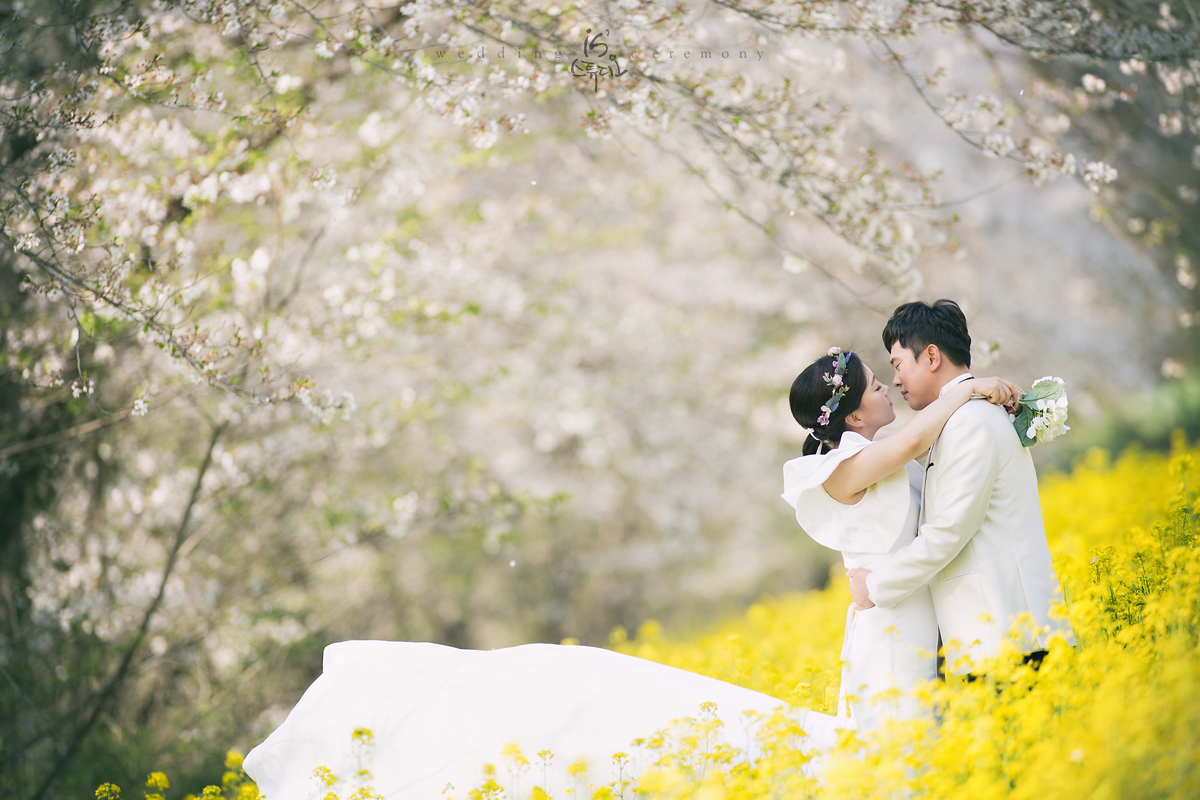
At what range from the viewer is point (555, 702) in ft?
10.7

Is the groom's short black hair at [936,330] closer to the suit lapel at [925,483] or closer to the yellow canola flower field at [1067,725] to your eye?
the suit lapel at [925,483]

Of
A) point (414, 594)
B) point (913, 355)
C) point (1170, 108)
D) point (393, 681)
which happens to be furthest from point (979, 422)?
point (414, 594)

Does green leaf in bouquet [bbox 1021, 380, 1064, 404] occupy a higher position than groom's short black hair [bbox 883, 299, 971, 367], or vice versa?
groom's short black hair [bbox 883, 299, 971, 367]

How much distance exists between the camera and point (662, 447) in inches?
385

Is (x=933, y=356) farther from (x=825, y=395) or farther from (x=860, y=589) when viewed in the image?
(x=860, y=589)

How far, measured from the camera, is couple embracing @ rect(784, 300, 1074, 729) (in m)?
2.78

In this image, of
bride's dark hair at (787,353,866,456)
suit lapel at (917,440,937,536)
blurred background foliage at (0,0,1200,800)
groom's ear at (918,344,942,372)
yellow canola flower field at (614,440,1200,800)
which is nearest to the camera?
yellow canola flower field at (614,440,1200,800)

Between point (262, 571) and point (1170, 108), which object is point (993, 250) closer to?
point (1170, 108)

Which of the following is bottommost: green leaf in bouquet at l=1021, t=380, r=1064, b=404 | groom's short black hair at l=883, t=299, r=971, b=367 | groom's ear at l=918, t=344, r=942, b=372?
green leaf in bouquet at l=1021, t=380, r=1064, b=404

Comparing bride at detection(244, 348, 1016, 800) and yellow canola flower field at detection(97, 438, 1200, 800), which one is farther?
bride at detection(244, 348, 1016, 800)

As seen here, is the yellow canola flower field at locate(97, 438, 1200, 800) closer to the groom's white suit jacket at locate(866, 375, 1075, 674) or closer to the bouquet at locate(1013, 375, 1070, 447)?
the groom's white suit jacket at locate(866, 375, 1075, 674)

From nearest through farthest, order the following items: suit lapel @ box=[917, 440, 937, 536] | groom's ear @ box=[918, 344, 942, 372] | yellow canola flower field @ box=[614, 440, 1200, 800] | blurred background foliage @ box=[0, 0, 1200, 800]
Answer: yellow canola flower field @ box=[614, 440, 1200, 800]
suit lapel @ box=[917, 440, 937, 536]
groom's ear @ box=[918, 344, 942, 372]
blurred background foliage @ box=[0, 0, 1200, 800]

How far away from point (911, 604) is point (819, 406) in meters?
0.77

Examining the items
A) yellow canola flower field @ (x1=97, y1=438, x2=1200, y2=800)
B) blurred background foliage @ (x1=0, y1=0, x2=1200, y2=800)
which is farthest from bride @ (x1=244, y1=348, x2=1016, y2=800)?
blurred background foliage @ (x1=0, y1=0, x2=1200, y2=800)
